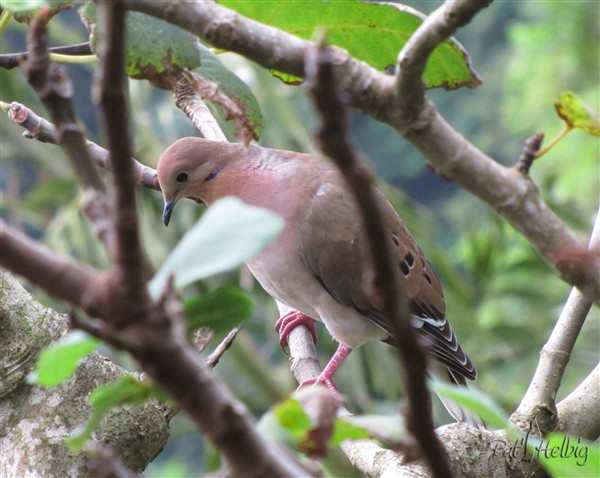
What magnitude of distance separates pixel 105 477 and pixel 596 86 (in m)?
7.40

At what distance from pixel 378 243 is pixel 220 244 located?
91 mm

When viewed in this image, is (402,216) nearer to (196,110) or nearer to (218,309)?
(196,110)

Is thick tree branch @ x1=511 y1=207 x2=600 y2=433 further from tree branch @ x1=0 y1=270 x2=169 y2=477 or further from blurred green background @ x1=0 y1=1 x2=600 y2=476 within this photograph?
blurred green background @ x1=0 y1=1 x2=600 y2=476

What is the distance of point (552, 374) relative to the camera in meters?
1.34

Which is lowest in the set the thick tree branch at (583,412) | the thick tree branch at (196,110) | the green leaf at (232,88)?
the thick tree branch at (583,412)

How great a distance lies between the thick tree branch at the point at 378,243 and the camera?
0.29m

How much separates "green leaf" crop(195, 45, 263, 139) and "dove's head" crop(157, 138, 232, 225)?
0.66m

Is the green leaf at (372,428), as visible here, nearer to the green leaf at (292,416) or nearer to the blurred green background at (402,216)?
the green leaf at (292,416)

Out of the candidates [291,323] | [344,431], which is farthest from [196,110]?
[344,431]

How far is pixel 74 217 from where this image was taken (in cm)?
435

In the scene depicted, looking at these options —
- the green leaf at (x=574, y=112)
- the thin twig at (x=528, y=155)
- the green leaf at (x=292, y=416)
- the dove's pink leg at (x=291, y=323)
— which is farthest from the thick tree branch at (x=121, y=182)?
the dove's pink leg at (x=291, y=323)

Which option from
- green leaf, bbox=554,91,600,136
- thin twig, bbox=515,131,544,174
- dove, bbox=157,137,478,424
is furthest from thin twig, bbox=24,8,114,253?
dove, bbox=157,137,478,424

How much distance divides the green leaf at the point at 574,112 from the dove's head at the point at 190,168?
1135 mm

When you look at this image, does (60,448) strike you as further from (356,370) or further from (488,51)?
(488,51)
